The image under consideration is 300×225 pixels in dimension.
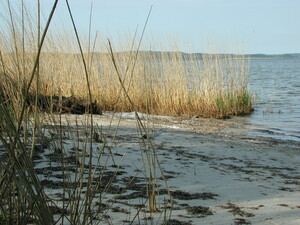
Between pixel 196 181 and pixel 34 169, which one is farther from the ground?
pixel 34 169

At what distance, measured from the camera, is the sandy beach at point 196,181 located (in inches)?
76.3

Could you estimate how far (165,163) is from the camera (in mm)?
3125

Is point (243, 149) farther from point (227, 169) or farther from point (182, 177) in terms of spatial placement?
point (182, 177)

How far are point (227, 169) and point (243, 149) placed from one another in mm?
1312

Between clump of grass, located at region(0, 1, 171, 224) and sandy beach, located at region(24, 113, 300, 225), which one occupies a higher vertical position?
clump of grass, located at region(0, 1, 171, 224)

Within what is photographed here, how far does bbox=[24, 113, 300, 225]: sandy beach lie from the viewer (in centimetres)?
194

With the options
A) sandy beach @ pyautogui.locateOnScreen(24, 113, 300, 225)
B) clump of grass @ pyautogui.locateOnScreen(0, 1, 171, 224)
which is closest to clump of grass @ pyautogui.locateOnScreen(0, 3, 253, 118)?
sandy beach @ pyautogui.locateOnScreen(24, 113, 300, 225)

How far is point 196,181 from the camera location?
2678 mm

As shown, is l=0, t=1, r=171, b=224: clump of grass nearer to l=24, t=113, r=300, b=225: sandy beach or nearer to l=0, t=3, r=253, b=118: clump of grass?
l=24, t=113, r=300, b=225: sandy beach

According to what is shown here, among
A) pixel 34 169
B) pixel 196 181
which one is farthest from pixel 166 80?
pixel 34 169

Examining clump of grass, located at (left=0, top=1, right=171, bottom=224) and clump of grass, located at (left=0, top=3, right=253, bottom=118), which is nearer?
clump of grass, located at (left=0, top=1, right=171, bottom=224)

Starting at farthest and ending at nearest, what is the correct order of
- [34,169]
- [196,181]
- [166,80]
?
[166,80], [196,181], [34,169]

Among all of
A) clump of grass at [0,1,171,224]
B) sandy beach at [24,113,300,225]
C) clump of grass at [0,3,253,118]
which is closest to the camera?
clump of grass at [0,1,171,224]

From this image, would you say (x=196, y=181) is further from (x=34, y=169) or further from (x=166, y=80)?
(x=166, y=80)
